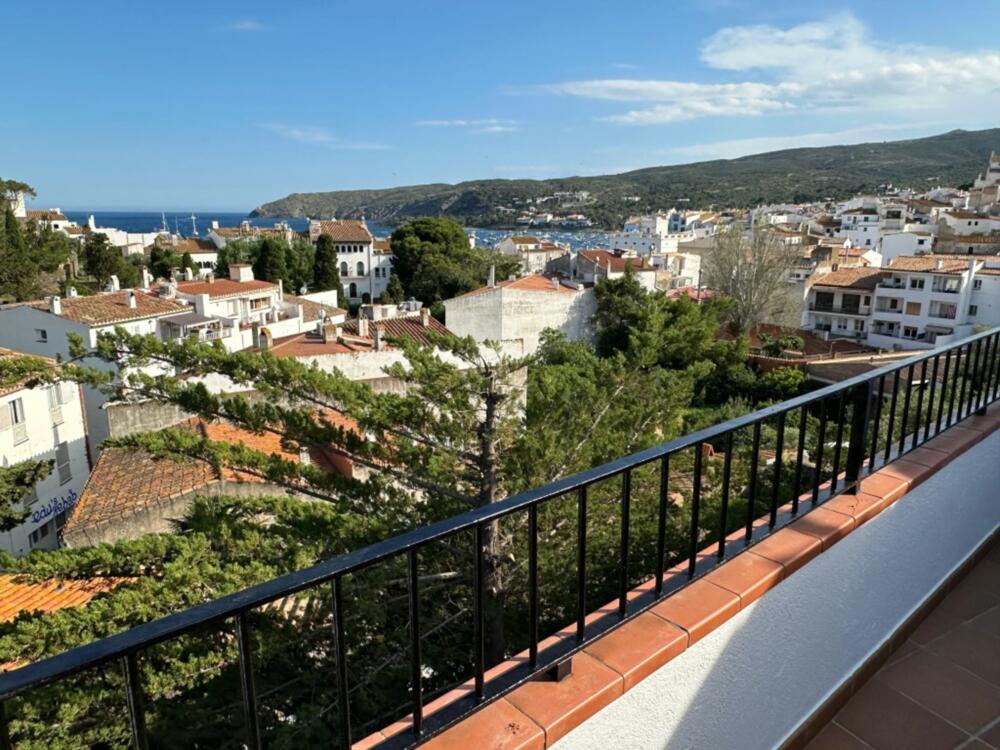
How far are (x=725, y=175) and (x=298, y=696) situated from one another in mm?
149244

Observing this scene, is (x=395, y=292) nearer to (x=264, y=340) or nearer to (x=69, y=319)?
(x=69, y=319)

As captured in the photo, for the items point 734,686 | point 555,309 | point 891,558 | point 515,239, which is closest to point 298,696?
point 734,686

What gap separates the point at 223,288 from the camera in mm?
29438

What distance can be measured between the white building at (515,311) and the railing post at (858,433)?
894 inches

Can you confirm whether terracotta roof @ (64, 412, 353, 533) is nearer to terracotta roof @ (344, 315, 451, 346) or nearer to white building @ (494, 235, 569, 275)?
terracotta roof @ (344, 315, 451, 346)

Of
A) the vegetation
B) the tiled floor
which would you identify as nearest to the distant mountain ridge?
the vegetation

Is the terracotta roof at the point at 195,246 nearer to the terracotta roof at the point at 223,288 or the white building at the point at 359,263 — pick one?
the white building at the point at 359,263

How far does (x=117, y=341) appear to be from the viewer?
6.70m

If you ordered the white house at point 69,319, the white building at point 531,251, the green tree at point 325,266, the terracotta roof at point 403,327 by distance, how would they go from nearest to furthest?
the white house at point 69,319, the terracotta roof at point 403,327, the green tree at point 325,266, the white building at point 531,251

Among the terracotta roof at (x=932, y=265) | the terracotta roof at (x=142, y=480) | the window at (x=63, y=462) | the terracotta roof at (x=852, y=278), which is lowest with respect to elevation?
the window at (x=63, y=462)

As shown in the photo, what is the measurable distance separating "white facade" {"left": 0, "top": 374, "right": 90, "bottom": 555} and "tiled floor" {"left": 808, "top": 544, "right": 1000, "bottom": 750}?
1393 cm

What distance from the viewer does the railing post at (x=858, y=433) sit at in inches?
103

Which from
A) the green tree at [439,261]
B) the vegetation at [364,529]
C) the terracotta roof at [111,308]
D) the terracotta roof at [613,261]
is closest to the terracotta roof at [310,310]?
the terracotta roof at [111,308]

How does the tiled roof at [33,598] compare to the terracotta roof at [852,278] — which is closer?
the tiled roof at [33,598]
